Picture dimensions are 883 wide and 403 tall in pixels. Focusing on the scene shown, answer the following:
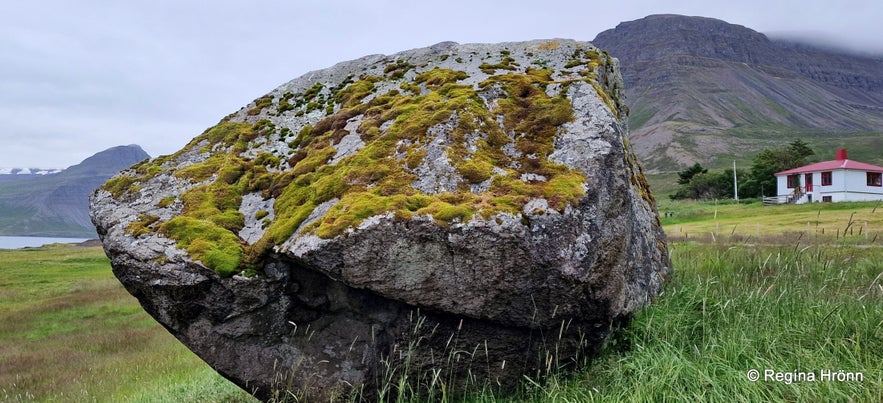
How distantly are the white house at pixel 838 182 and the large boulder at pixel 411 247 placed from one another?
77.8 m

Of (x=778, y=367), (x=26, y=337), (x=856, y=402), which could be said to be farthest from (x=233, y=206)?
(x=26, y=337)

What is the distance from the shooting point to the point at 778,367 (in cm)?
482

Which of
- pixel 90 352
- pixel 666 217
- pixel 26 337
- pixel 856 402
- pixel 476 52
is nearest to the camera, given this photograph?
pixel 856 402

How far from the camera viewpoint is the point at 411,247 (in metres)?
5.62

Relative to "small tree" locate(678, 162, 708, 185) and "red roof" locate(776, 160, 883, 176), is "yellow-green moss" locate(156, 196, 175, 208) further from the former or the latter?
"small tree" locate(678, 162, 708, 185)

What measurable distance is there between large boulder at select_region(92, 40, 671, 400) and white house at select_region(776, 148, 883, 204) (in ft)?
255

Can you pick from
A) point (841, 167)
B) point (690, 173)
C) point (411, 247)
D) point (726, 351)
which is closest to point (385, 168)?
point (411, 247)

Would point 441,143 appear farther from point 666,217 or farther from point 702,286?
point 666,217

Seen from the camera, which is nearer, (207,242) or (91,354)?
(207,242)

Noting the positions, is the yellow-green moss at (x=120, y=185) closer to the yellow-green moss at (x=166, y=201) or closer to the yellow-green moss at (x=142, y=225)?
the yellow-green moss at (x=166, y=201)

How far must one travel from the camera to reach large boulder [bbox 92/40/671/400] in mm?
5629

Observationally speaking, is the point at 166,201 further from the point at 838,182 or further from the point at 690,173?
the point at 690,173

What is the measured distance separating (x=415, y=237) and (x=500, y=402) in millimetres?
2019

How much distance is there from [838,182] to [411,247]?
8396cm
